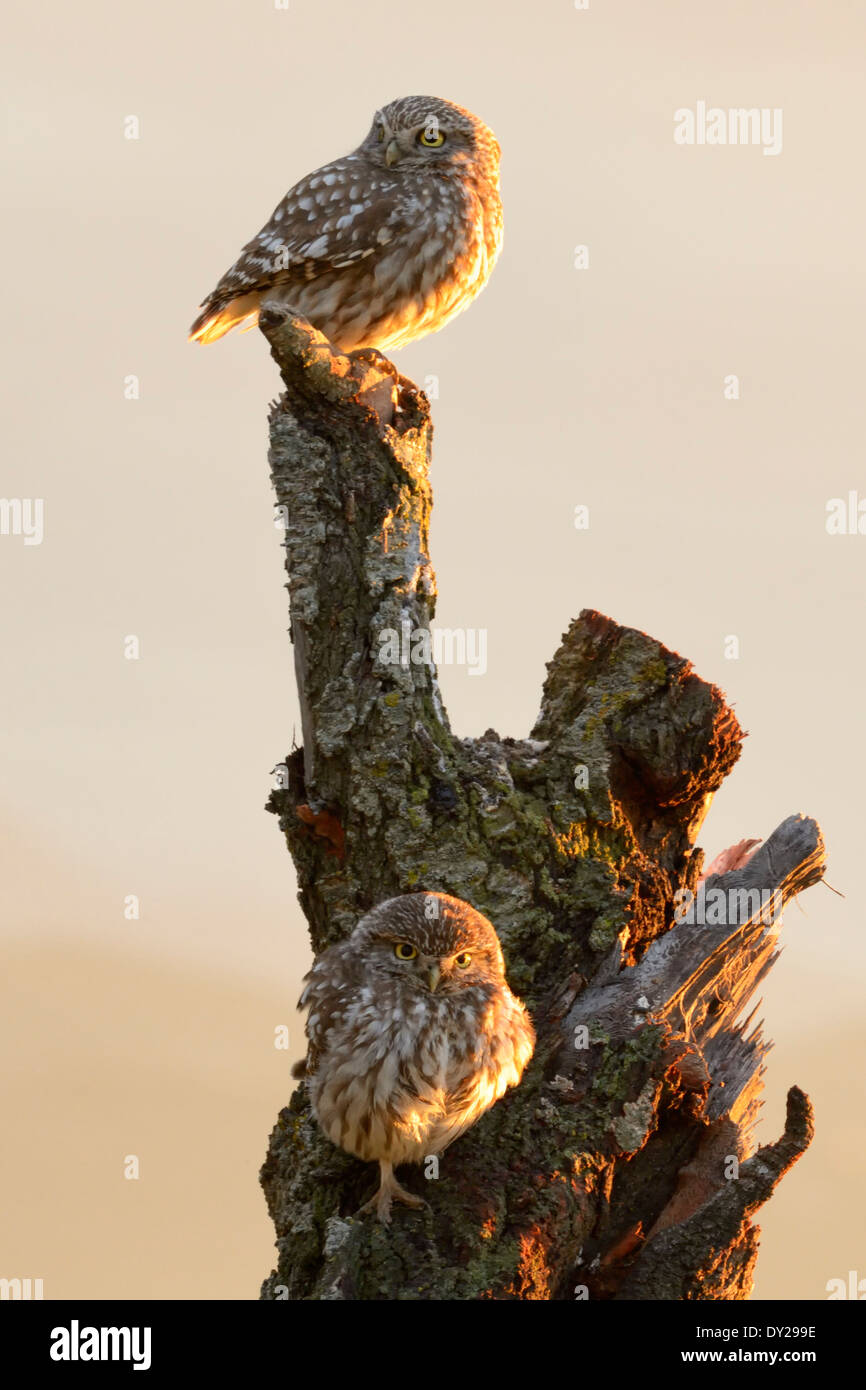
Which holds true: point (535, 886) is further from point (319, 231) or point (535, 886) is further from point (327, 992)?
point (319, 231)

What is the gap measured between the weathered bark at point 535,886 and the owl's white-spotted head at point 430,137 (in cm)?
198

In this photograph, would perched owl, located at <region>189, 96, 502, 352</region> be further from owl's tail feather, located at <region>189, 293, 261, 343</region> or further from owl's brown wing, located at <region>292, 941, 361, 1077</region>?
owl's brown wing, located at <region>292, 941, 361, 1077</region>

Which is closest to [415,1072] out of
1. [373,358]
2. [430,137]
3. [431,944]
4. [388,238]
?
[431,944]

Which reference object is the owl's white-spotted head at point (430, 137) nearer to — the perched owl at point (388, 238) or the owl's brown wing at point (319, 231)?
the perched owl at point (388, 238)

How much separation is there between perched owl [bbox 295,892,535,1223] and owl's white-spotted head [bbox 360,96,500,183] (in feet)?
15.0

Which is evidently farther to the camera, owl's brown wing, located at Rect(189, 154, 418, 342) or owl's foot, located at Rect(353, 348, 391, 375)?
owl's brown wing, located at Rect(189, 154, 418, 342)

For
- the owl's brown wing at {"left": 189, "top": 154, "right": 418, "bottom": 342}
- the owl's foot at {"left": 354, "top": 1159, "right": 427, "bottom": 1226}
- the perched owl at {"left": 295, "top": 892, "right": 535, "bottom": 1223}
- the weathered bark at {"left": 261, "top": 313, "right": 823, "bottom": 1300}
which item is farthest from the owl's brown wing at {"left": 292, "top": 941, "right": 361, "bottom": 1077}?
the owl's brown wing at {"left": 189, "top": 154, "right": 418, "bottom": 342}

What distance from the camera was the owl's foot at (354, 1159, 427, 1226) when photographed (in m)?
4.82

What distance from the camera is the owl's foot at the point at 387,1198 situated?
4820 mm

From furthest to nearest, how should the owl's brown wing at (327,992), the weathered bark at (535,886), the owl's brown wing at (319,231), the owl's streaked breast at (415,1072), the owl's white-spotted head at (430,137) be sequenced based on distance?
1. the owl's white-spotted head at (430,137)
2. the owl's brown wing at (319,231)
3. the owl's brown wing at (327,992)
4. the weathered bark at (535,886)
5. the owl's streaked breast at (415,1072)

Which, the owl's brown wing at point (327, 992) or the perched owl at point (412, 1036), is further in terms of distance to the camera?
the owl's brown wing at point (327, 992)

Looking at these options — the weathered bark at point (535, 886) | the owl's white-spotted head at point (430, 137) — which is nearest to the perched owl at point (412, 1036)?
the weathered bark at point (535, 886)

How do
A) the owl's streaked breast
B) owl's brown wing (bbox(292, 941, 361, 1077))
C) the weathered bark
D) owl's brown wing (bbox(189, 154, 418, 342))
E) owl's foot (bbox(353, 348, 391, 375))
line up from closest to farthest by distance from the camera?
the owl's streaked breast, the weathered bark, owl's brown wing (bbox(292, 941, 361, 1077)), owl's foot (bbox(353, 348, 391, 375)), owl's brown wing (bbox(189, 154, 418, 342))

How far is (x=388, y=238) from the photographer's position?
7.32 meters
